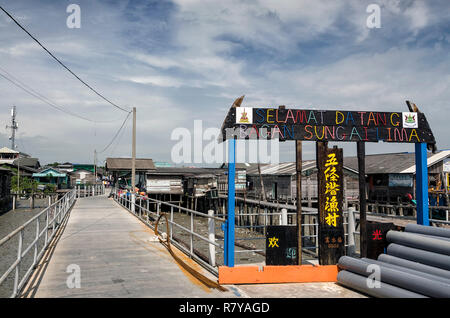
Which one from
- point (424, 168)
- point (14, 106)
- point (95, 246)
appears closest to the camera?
point (424, 168)

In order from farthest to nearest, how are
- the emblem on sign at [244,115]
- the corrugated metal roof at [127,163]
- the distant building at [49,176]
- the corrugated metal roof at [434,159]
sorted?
the distant building at [49,176], the corrugated metal roof at [127,163], the corrugated metal roof at [434,159], the emblem on sign at [244,115]

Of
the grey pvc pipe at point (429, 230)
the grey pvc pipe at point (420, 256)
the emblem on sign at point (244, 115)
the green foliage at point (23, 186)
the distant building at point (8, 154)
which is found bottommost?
the grey pvc pipe at point (420, 256)

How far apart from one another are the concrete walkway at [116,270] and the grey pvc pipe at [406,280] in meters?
2.15

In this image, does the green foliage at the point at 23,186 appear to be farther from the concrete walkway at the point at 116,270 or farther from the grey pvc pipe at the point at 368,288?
the grey pvc pipe at the point at 368,288

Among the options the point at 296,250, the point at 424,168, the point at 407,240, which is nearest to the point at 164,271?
the point at 296,250

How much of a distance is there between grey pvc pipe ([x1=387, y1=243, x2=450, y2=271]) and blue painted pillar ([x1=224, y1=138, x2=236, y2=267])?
2916mm

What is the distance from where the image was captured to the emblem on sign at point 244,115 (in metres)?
6.47

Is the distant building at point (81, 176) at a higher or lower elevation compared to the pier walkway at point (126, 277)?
higher

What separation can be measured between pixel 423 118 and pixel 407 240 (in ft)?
8.33

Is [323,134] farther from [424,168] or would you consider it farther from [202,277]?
[202,277]

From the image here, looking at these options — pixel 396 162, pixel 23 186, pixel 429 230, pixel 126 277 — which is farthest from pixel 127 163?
pixel 429 230

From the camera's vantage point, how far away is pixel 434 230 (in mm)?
6059

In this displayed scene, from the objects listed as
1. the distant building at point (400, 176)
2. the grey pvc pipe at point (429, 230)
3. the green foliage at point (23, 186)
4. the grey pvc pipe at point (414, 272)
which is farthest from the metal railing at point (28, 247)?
the distant building at point (400, 176)

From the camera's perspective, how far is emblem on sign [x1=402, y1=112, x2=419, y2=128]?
7111 millimetres
